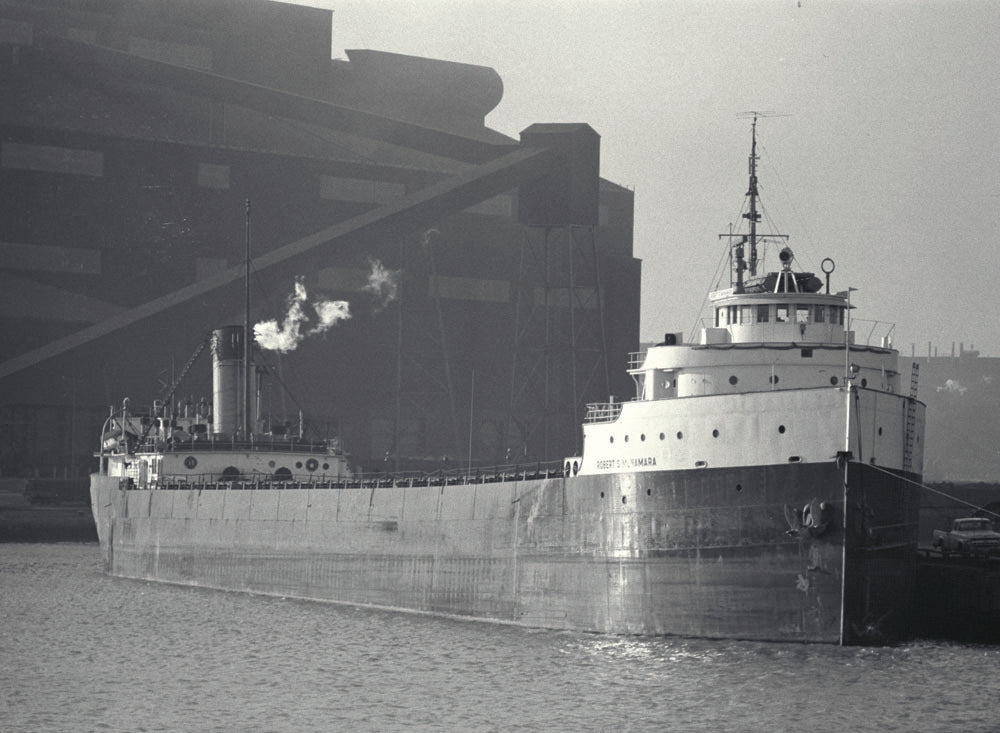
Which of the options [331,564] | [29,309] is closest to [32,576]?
[331,564]

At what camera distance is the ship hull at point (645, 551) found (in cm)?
3017

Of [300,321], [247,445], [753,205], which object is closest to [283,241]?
[300,321]

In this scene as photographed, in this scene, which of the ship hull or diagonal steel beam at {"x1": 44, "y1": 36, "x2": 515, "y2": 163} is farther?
diagonal steel beam at {"x1": 44, "y1": 36, "x2": 515, "y2": 163}

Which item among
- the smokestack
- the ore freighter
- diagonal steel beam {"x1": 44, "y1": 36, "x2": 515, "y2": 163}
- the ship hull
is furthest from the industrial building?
the ore freighter

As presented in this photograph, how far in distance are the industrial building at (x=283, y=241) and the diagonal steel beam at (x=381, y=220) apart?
13 centimetres

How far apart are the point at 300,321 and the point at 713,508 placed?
53449mm

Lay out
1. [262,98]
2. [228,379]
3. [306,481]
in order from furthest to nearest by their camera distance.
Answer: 1. [262,98]
2. [228,379]
3. [306,481]

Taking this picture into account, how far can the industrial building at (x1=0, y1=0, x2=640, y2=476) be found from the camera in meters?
77.6

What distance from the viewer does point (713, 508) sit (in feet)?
102

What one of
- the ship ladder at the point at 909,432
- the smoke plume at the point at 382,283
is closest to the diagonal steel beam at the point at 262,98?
the smoke plume at the point at 382,283

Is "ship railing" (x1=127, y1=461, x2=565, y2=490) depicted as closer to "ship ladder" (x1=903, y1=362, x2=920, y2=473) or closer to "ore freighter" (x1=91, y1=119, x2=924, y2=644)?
"ore freighter" (x1=91, y1=119, x2=924, y2=644)

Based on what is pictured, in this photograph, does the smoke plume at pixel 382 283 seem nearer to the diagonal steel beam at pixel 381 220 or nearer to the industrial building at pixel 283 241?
the industrial building at pixel 283 241

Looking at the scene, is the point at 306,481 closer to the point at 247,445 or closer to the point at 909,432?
the point at 247,445

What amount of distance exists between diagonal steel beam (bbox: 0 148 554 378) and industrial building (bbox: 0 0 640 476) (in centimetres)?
13
